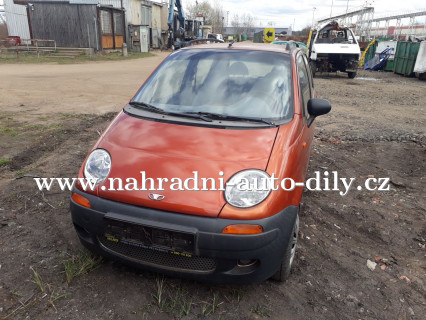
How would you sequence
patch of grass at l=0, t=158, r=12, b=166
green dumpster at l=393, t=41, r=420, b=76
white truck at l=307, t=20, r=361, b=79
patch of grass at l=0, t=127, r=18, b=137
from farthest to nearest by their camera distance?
green dumpster at l=393, t=41, r=420, b=76, white truck at l=307, t=20, r=361, b=79, patch of grass at l=0, t=127, r=18, b=137, patch of grass at l=0, t=158, r=12, b=166

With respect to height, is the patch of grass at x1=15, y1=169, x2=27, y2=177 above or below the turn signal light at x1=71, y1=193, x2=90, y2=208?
below

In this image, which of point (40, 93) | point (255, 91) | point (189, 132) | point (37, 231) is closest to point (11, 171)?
point (37, 231)

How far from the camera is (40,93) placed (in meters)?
10.2

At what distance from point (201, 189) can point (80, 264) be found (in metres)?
1.26

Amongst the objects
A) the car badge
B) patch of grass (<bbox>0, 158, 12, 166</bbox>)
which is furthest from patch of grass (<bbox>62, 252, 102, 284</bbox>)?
patch of grass (<bbox>0, 158, 12, 166</bbox>)

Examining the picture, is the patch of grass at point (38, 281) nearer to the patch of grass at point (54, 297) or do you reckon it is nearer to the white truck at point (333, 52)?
the patch of grass at point (54, 297)

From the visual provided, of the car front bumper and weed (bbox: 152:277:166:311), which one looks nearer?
the car front bumper

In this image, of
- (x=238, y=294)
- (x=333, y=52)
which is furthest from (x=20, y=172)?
(x=333, y=52)

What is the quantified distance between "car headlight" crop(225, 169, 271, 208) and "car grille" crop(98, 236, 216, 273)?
44cm

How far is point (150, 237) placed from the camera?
2.22m

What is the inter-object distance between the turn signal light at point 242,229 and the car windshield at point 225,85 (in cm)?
110

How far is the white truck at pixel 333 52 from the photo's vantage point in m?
15.0

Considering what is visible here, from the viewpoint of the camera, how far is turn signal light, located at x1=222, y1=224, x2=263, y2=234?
211 cm

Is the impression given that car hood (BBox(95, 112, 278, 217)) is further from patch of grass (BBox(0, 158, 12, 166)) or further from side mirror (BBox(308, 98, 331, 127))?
patch of grass (BBox(0, 158, 12, 166))
